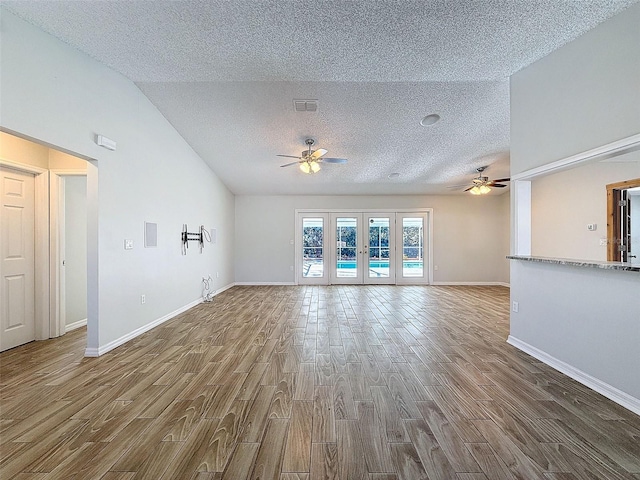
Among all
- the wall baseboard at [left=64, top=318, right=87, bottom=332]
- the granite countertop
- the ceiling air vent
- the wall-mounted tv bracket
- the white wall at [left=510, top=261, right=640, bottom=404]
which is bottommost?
the wall baseboard at [left=64, top=318, right=87, bottom=332]

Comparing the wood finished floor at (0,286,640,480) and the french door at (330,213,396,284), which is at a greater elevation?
the french door at (330,213,396,284)

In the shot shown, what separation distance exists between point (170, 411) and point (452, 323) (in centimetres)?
379

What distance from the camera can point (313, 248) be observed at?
8.90 m

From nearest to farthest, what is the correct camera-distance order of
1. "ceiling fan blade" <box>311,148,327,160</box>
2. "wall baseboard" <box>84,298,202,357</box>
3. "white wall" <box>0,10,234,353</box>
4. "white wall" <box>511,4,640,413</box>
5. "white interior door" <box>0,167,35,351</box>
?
1. "white wall" <box>511,4,640,413</box>
2. "white wall" <box>0,10,234,353</box>
3. "wall baseboard" <box>84,298,202,357</box>
4. "white interior door" <box>0,167,35,351</box>
5. "ceiling fan blade" <box>311,148,327,160</box>

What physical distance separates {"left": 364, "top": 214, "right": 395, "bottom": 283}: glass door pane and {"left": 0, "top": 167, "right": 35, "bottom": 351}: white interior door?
6.93 m

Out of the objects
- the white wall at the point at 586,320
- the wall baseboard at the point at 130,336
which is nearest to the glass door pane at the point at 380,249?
the wall baseboard at the point at 130,336

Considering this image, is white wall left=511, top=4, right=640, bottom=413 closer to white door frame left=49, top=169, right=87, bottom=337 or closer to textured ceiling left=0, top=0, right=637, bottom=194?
textured ceiling left=0, top=0, right=637, bottom=194

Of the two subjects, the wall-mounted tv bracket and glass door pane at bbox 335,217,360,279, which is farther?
glass door pane at bbox 335,217,360,279

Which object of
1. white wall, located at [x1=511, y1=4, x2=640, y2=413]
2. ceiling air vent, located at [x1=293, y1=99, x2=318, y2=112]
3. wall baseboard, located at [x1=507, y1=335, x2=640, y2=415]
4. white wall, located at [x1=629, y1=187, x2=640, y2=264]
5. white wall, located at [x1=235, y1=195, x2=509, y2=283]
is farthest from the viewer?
white wall, located at [x1=235, y1=195, x2=509, y2=283]

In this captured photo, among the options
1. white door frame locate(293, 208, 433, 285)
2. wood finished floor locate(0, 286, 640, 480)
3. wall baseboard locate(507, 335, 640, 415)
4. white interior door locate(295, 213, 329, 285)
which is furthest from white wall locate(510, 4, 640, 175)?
white interior door locate(295, 213, 329, 285)

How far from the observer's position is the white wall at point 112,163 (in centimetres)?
264

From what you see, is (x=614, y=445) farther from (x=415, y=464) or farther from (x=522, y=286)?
(x=522, y=286)

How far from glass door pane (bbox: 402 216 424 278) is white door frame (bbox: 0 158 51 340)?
24.7 feet

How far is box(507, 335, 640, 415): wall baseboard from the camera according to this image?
2234mm
